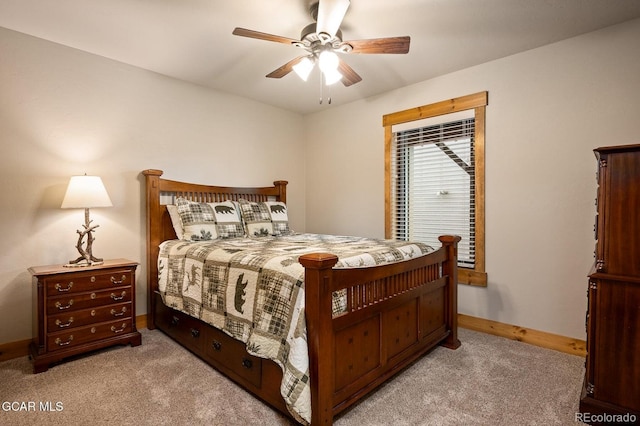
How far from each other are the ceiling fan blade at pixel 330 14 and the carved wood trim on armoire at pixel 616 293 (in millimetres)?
1569

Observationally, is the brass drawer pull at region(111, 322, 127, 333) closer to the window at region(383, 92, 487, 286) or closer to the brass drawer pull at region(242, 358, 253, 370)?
the brass drawer pull at region(242, 358, 253, 370)

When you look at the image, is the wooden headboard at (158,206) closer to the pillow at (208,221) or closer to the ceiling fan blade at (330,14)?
the pillow at (208,221)

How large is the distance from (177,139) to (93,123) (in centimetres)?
74

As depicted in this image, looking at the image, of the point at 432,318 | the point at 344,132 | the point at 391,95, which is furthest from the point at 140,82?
the point at 432,318

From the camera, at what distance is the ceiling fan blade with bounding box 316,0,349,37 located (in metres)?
1.87

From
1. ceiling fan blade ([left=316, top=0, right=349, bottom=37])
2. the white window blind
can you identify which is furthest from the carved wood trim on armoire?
ceiling fan blade ([left=316, top=0, right=349, bottom=37])

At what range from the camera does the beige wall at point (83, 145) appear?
8.30 ft

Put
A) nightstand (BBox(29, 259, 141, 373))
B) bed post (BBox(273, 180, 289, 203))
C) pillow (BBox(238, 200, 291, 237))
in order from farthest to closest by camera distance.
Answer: bed post (BBox(273, 180, 289, 203)) → pillow (BBox(238, 200, 291, 237)) → nightstand (BBox(29, 259, 141, 373))

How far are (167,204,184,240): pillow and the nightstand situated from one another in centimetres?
49

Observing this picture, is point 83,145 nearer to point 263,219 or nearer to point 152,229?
point 152,229

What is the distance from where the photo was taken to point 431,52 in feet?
9.41

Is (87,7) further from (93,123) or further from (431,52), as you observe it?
(431,52)

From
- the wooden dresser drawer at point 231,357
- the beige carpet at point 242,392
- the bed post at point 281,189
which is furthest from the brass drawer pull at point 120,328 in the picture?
the bed post at point 281,189

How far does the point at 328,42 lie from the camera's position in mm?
2242
